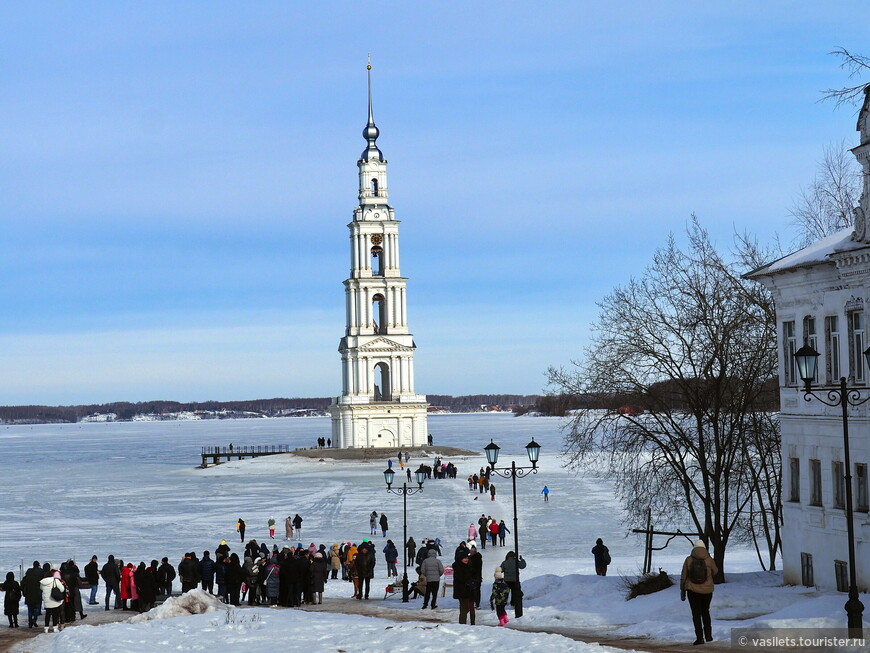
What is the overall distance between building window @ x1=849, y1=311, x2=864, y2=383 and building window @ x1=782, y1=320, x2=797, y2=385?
2308 mm

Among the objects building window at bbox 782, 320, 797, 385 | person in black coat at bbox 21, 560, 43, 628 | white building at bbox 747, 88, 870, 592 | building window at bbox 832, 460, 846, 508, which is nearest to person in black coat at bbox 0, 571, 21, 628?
person in black coat at bbox 21, 560, 43, 628

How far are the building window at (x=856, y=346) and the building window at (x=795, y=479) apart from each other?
2953 mm

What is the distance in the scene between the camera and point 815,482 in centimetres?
2489

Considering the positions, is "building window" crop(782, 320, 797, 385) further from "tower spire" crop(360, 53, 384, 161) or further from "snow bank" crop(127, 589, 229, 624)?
"tower spire" crop(360, 53, 384, 161)

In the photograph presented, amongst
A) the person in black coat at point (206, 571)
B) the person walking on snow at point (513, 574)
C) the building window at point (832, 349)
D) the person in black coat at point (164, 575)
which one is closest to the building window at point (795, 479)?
the building window at point (832, 349)

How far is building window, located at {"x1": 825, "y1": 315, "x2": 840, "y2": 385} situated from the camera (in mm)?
24141

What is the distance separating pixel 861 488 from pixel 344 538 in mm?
23651

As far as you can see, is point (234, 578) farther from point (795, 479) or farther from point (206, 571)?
point (795, 479)

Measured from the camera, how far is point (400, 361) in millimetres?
113562

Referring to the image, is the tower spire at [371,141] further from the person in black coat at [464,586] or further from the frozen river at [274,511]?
the person in black coat at [464,586]

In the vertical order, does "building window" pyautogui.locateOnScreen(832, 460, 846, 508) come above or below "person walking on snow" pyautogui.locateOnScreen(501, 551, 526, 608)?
above

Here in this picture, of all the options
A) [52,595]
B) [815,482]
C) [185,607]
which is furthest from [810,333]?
[52,595]

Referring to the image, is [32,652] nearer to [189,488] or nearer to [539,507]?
[539,507]

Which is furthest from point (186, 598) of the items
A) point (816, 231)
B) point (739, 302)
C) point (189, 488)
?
point (189, 488)
